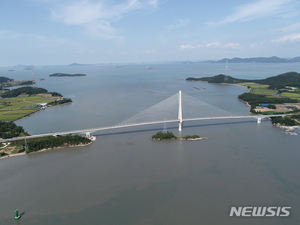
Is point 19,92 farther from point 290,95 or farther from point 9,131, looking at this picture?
point 290,95

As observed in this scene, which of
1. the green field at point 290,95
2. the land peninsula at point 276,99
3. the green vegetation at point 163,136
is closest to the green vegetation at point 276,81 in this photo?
the land peninsula at point 276,99

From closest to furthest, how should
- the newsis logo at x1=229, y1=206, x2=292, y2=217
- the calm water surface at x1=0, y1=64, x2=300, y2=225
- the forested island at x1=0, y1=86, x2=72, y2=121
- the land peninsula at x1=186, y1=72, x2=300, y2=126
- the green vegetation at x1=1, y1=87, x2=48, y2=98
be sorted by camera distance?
1. the newsis logo at x1=229, y1=206, x2=292, y2=217
2. the calm water surface at x1=0, y1=64, x2=300, y2=225
3. the land peninsula at x1=186, y1=72, x2=300, y2=126
4. the forested island at x1=0, y1=86, x2=72, y2=121
5. the green vegetation at x1=1, y1=87, x2=48, y2=98

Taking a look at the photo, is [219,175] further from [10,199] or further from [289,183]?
[10,199]

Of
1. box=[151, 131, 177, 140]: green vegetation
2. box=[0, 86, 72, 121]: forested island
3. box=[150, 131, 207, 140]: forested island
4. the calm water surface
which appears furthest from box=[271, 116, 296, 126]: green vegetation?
box=[0, 86, 72, 121]: forested island

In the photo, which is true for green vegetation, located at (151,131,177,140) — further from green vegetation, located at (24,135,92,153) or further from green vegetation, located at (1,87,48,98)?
green vegetation, located at (1,87,48,98)

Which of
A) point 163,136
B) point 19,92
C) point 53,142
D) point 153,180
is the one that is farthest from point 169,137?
point 19,92
